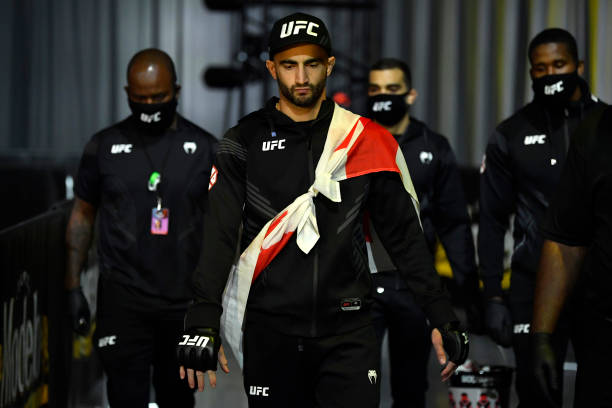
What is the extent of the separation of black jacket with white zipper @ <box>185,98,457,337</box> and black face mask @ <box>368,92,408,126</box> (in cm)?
147

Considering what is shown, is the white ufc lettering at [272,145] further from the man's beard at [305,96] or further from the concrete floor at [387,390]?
the concrete floor at [387,390]

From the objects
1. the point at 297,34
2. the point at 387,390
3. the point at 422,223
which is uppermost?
the point at 297,34

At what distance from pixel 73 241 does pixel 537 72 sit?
217cm

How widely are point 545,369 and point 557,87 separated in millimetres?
1695

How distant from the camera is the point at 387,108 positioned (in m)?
4.48

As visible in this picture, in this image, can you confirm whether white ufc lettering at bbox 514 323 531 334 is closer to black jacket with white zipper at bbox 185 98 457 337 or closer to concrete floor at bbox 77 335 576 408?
black jacket with white zipper at bbox 185 98 457 337

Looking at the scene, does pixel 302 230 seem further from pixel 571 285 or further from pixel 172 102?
pixel 172 102

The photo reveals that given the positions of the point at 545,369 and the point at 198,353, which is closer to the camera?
the point at 545,369

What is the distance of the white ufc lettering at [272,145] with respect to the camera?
297 cm

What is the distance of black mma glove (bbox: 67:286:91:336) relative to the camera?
4266mm

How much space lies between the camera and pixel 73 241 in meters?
4.24

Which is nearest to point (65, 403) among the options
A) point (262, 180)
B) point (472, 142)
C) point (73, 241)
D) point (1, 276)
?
point (73, 241)

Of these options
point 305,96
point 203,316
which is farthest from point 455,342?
point 305,96

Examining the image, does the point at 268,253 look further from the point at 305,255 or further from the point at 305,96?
the point at 305,96
